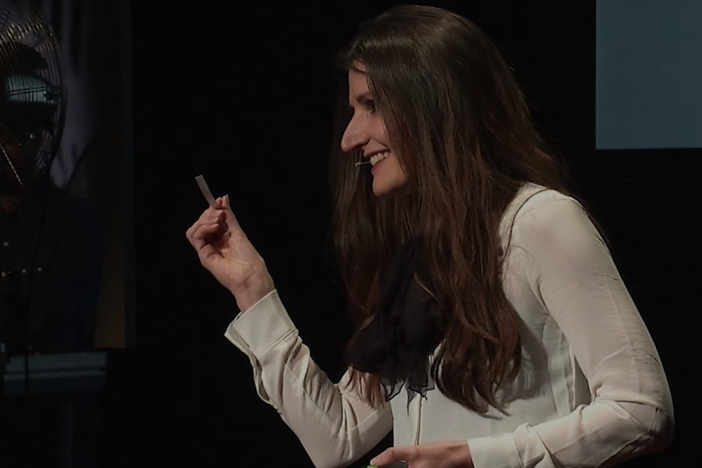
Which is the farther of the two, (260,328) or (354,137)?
(260,328)

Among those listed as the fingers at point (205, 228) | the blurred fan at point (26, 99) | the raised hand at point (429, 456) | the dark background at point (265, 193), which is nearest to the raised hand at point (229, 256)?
the fingers at point (205, 228)


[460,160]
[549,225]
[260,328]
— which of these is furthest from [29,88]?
[549,225]

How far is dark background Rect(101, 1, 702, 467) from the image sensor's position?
301 centimetres

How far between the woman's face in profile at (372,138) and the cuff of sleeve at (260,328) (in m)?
0.27

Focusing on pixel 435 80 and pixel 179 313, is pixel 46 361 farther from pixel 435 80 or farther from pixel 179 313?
pixel 435 80

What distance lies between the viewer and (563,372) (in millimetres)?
1545

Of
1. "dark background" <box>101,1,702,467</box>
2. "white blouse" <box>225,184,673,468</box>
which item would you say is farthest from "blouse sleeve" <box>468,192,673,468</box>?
"dark background" <box>101,1,702,467</box>

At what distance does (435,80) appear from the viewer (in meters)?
1.58

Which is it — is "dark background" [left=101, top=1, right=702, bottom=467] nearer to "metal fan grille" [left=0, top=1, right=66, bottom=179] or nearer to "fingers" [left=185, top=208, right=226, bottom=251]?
Answer: "metal fan grille" [left=0, top=1, right=66, bottom=179]

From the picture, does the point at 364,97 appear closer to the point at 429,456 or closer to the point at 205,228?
the point at 205,228

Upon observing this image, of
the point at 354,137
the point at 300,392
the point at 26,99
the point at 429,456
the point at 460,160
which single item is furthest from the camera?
the point at 26,99

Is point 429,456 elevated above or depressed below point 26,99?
below

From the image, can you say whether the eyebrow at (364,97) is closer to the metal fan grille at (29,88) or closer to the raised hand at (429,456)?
the raised hand at (429,456)

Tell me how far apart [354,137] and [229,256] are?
1.08 ft
